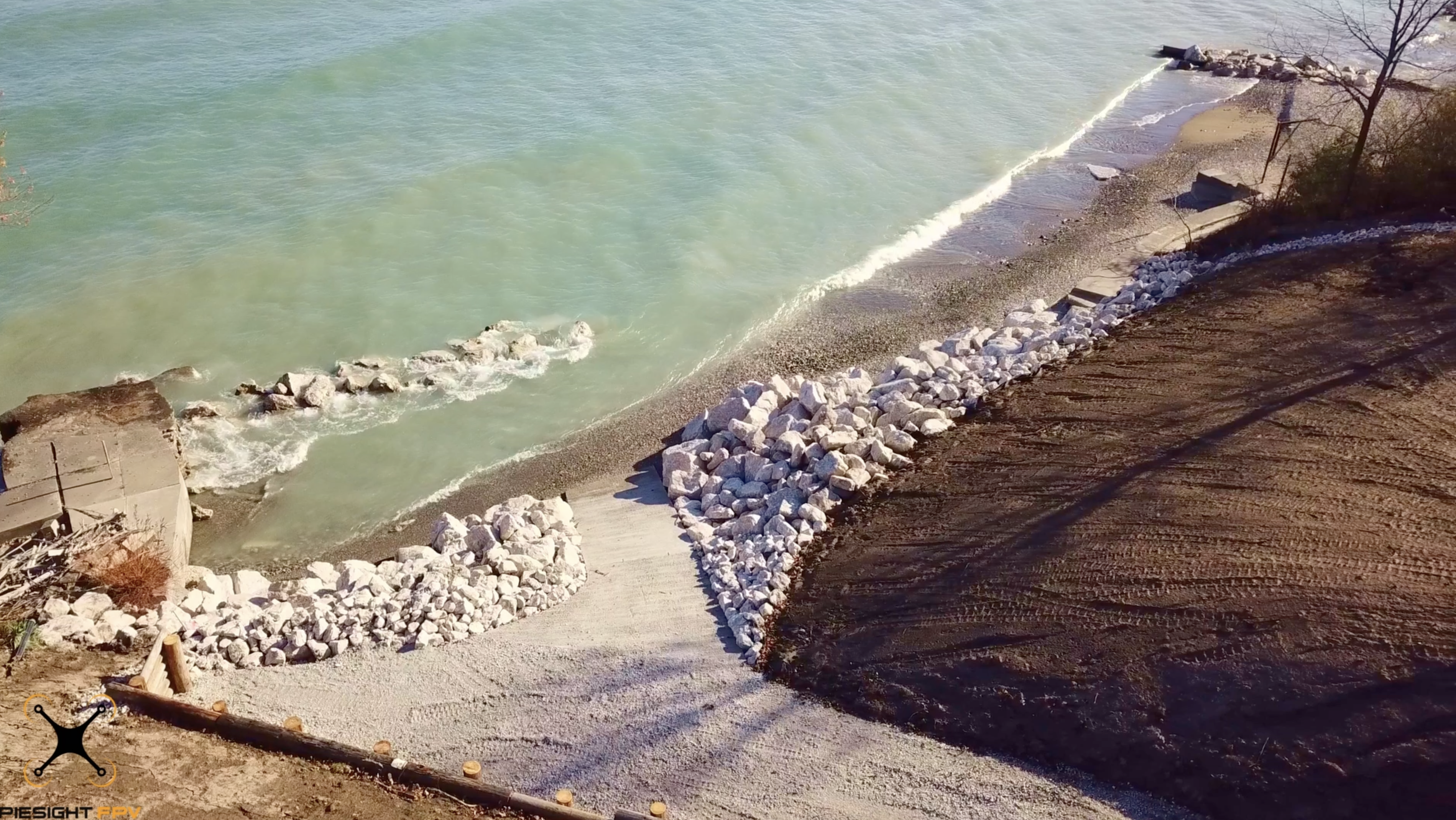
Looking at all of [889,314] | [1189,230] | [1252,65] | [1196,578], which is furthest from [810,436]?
[1252,65]

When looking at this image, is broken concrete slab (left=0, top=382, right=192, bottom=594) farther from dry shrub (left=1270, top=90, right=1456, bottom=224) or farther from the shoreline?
A: dry shrub (left=1270, top=90, right=1456, bottom=224)

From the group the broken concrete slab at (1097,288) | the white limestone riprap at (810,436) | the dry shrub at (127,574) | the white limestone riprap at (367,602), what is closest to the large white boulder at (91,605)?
the white limestone riprap at (367,602)

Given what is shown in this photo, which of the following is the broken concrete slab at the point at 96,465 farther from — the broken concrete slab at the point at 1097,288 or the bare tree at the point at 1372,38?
the bare tree at the point at 1372,38

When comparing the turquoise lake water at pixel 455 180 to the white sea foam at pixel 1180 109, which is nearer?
the turquoise lake water at pixel 455 180

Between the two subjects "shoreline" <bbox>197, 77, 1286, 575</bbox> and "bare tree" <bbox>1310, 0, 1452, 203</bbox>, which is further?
"bare tree" <bbox>1310, 0, 1452, 203</bbox>

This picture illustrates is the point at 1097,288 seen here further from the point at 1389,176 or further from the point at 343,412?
the point at 343,412

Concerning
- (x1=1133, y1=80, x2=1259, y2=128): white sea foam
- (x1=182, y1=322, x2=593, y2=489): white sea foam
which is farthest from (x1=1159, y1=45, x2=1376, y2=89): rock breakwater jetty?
(x1=182, y1=322, x2=593, y2=489): white sea foam
